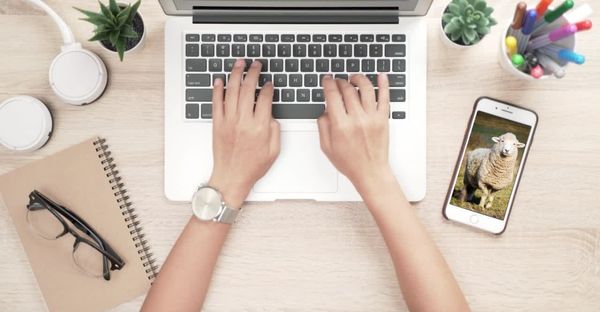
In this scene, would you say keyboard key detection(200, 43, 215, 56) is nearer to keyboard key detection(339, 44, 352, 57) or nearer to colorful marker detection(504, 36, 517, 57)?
keyboard key detection(339, 44, 352, 57)

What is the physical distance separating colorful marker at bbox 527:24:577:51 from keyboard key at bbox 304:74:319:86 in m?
0.31

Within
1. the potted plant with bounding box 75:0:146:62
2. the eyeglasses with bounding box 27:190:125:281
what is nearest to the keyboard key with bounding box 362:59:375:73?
the potted plant with bounding box 75:0:146:62

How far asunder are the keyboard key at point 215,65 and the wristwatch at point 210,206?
0.59 feet

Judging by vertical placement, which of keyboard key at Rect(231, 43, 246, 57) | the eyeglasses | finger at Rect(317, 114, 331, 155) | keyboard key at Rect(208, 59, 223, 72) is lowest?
the eyeglasses

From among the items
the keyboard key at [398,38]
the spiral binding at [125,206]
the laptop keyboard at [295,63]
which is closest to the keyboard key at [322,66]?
the laptop keyboard at [295,63]

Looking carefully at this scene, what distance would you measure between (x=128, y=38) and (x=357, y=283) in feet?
1.71

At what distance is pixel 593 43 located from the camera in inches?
30.9

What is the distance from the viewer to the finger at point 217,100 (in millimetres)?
737

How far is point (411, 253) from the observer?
72cm

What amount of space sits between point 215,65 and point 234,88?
0.17 feet

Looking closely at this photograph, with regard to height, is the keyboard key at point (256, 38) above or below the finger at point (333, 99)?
above

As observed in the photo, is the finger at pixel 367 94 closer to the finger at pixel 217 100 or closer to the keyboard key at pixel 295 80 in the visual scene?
the keyboard key at pixel 295 80

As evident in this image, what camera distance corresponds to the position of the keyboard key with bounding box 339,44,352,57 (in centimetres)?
76

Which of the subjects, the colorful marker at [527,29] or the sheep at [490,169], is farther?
the sheep at [490,169]
